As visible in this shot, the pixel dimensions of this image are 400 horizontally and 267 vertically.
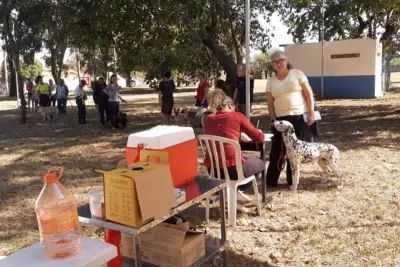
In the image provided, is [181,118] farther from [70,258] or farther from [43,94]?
[70,258]

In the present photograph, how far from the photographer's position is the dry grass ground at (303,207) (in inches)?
139

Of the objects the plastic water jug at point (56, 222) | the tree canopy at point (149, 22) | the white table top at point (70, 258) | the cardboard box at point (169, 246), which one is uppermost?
the tree canopy at point (149, 22)

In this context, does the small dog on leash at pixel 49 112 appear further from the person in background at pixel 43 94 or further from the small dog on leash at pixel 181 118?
the small dog on leash at pixel 181 118

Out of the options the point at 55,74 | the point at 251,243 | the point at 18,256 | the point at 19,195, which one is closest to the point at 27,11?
the point at 19,195

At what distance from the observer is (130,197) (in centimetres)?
212

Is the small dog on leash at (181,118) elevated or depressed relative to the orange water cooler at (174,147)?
depressed

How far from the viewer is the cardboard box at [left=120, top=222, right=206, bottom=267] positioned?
271cm

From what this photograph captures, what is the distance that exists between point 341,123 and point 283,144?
6.34 m

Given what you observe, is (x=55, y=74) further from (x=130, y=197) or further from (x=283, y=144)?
(x=130, y=197)

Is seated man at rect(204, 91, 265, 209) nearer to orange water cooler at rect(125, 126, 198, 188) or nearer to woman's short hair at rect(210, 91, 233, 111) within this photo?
woman's short hair at rect(210, 91, 233, 111)

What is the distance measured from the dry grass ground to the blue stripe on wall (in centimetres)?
1035

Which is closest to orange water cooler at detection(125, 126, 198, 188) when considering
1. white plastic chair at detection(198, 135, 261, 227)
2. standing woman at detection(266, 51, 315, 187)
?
white plastic chair at detection(198, 135, 261, 227)

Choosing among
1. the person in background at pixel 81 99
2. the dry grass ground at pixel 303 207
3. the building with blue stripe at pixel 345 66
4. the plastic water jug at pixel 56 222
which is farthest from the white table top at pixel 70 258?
the building with blue stripe at pixel 345 66

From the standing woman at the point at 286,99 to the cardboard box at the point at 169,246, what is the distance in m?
2.44
